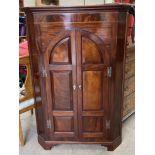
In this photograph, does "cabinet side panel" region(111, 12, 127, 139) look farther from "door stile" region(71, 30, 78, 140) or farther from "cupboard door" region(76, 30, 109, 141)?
"door stile" region(71, 30, 78, 140)

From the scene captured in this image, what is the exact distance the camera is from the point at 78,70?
1.74 metres

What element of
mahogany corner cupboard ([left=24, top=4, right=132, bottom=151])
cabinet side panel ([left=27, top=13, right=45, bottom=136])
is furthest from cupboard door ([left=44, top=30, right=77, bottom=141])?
cabinet side panel ([left=27, top=13, right=45, bottom=136])

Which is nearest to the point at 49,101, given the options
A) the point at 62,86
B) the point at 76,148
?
the point at 62,86

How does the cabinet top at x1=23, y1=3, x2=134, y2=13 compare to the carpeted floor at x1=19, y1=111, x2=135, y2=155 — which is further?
the carpeted floor at x1=19, y1=111, x2=135, y2=155

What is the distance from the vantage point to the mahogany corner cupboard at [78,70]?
1610mm

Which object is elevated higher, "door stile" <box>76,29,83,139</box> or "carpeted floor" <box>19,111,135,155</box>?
"door stile" <box>76,29,83,139</box>

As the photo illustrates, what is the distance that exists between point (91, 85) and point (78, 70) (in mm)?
183

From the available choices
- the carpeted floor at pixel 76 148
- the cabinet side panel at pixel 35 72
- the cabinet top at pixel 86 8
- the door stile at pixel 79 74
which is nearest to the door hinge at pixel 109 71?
the door stile at pixel 79 74

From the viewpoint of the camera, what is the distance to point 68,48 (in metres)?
1.68

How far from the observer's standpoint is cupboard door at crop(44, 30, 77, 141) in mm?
1683

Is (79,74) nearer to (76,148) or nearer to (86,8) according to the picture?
(86,8)
